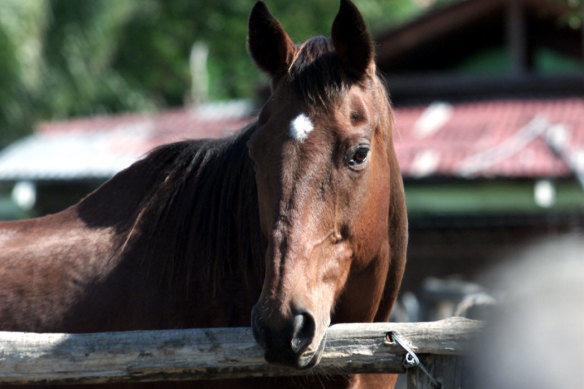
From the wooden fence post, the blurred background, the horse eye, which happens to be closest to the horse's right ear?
the horse eye

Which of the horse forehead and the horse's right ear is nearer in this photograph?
the horse forehead

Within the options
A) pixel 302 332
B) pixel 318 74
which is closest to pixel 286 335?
pixel 302 332

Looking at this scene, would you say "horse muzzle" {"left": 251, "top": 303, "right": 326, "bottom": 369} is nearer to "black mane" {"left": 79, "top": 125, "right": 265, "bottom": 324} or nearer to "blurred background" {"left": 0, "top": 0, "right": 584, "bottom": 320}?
"black mane" {"left": 79, "top": 125, "right": 265, "bottom": 324}

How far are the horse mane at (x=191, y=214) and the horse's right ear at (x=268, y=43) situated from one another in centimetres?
25

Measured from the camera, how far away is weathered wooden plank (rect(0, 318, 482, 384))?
7.79ft

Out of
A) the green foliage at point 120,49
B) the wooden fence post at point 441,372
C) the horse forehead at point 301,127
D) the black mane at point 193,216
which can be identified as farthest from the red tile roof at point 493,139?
the wooden fence post at point 441,372

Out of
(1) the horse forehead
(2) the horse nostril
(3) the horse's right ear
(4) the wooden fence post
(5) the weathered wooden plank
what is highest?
(3) the horse's right ear

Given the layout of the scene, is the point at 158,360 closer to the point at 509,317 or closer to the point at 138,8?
the point at 509,317

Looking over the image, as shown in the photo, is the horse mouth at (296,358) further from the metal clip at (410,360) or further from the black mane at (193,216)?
the black mane at (193,216)

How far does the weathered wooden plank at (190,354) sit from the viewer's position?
2.38m

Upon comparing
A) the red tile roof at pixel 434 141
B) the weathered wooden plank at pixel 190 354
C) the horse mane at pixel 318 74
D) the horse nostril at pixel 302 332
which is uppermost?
the horse mane at pixel 318 74

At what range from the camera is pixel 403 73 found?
12391 millimetres

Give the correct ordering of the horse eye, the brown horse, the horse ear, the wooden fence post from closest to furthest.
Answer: the wooden fence post → the brown horse → the horse eye → the horse ear

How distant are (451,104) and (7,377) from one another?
370 inches
